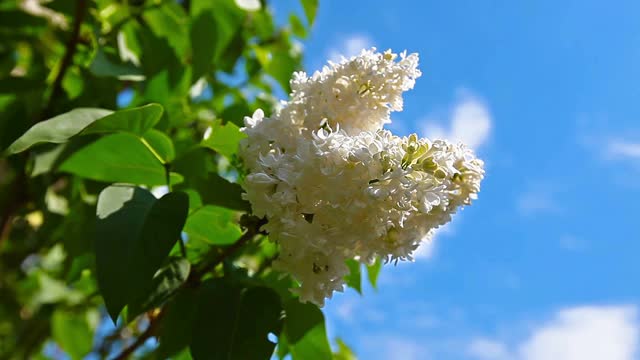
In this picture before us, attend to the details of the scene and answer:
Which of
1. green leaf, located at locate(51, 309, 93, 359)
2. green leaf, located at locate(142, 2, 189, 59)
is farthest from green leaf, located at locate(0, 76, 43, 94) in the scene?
green leaf, located at locate(51, 309, 93, 359)

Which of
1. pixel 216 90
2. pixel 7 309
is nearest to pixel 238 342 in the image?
pixel 216 90

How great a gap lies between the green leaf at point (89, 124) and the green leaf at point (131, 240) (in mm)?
123

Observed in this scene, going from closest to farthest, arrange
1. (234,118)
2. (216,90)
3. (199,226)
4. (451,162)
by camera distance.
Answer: (451,162) < (199,226) < (234,118) < (216,90)

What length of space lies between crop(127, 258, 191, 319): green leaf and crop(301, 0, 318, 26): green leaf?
663mm

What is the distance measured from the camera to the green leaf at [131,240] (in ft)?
3.06

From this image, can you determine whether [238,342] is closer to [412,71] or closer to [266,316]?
[266,316]

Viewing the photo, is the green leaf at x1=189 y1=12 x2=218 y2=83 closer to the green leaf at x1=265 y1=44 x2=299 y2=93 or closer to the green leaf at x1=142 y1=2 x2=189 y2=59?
the green leaf at x1=142 y1=2 x2=189 y2=59

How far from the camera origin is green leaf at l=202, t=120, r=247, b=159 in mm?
1119

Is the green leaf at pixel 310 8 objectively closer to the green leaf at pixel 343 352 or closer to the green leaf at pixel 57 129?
the green leaf at pixel 57 129

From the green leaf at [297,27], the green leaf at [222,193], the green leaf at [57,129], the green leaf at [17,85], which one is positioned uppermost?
the green leaf at [297,27]

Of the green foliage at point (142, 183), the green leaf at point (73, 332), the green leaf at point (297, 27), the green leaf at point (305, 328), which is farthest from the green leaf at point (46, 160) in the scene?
the green leaf at point (297, 27)

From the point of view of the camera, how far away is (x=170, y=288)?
1090mm

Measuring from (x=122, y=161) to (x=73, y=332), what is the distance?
48.8 inches

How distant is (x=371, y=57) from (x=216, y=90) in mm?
1125
